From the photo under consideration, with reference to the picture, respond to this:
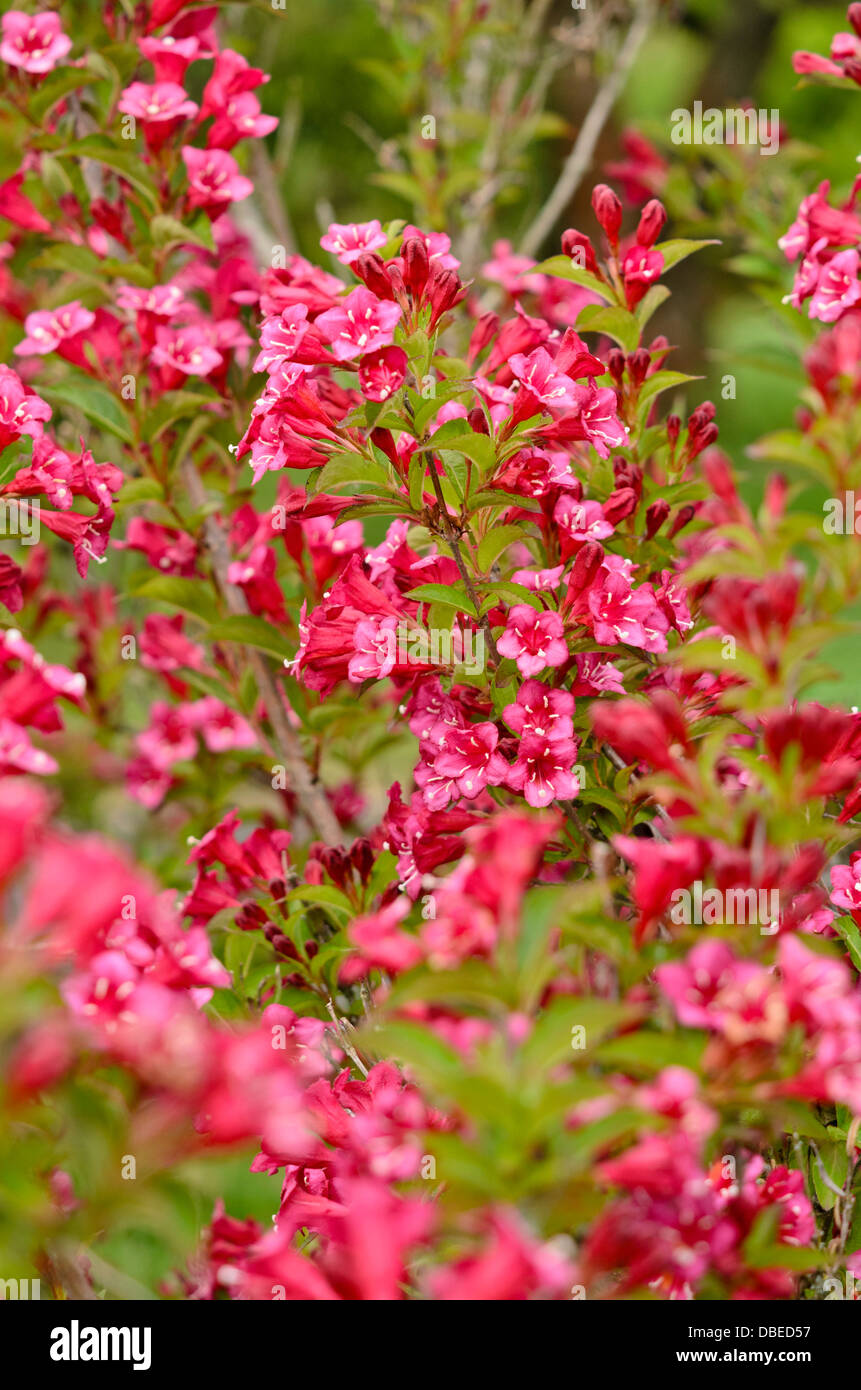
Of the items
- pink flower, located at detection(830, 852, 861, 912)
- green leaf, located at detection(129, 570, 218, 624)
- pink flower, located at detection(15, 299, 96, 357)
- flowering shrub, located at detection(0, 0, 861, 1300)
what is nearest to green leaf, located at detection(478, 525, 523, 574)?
flowering shrub, located at detection(0, 0, 861, 1300)

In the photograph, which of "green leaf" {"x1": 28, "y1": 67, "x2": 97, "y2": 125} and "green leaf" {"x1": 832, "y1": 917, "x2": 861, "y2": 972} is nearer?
"green leaf" {"x1": 832, "y1": 917, "x2": 861, "y2": 972}

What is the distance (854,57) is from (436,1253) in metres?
1.82

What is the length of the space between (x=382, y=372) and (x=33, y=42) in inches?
43.7

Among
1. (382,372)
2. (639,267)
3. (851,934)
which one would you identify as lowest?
(851,934)

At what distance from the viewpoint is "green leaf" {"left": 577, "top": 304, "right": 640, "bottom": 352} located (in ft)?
5.76

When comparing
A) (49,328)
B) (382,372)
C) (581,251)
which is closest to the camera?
(382,372)

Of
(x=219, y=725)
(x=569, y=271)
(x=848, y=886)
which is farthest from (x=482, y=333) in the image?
(x=219, y=725)

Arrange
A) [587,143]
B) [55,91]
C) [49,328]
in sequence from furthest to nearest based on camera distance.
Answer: [587,143], [55,91], [49,328]

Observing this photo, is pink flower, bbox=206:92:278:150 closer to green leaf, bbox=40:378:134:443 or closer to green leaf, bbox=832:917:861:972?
green leaf, bbox=40:378:134:443

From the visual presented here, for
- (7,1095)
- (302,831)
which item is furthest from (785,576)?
(302,831)

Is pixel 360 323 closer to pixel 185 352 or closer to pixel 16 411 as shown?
pixel 16 411

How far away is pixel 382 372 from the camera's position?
58.2 inches

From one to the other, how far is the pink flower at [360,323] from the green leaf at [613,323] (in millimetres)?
365

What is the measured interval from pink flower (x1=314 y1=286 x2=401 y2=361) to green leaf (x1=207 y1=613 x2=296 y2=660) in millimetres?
634
